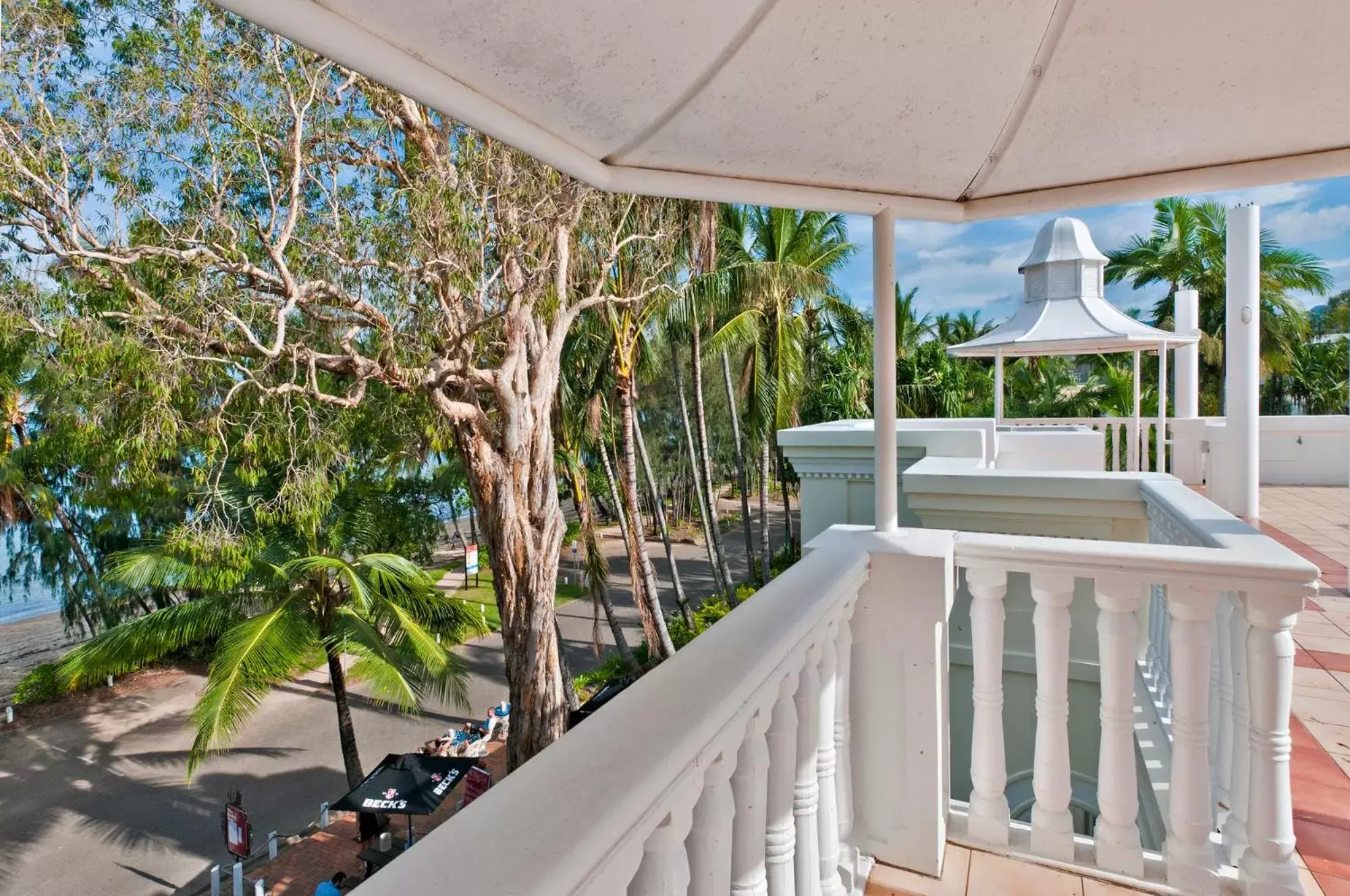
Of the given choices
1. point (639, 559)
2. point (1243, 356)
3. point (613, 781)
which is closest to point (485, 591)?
point (639, 559)

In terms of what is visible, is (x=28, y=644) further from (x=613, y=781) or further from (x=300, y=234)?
(x=613, y=781)

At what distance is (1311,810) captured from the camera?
1.95 metres

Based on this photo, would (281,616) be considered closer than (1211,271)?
Yes

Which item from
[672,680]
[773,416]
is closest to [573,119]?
[672,680]

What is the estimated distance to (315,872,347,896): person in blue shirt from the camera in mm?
7422

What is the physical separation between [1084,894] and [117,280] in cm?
921

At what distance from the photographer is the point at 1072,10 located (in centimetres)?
112

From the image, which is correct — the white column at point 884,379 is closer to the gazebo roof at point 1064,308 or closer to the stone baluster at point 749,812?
the stone baluster at point 749,812

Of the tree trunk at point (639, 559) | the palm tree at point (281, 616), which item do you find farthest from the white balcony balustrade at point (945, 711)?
the tree trunk at point (639, 559)

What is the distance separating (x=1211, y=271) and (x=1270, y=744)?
80.0 ft

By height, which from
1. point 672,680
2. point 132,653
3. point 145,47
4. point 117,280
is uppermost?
point 145,47

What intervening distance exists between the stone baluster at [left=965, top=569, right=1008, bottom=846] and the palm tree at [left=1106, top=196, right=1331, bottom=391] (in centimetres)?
2214

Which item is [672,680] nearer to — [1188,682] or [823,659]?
[823,659]

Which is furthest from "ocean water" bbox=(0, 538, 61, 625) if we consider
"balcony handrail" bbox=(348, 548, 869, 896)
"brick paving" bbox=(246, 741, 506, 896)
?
"balcony handrail" bbox=(348, 548, 869, 896)
